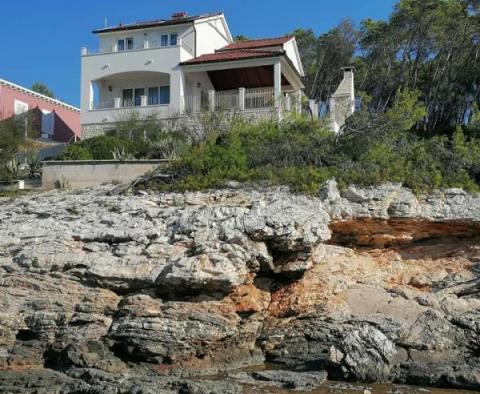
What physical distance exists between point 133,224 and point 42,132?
77.9 ft

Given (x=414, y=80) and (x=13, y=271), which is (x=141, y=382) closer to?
(x=13, y=271)

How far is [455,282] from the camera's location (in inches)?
628

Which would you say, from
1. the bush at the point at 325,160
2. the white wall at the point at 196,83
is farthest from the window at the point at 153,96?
the bush at the point at 325,160

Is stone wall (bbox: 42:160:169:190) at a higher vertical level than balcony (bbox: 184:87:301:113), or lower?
lower

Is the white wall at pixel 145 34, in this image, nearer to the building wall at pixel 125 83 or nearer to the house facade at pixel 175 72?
the house facade at pixel 175 72

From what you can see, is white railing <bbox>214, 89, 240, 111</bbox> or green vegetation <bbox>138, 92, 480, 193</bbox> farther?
white railing <bbox>214, 89, 240, 111</bbox>

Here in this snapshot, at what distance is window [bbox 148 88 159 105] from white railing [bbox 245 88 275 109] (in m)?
5.34

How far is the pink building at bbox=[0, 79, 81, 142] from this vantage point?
115ft

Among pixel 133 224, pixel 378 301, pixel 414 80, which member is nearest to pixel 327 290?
pixel 378 301

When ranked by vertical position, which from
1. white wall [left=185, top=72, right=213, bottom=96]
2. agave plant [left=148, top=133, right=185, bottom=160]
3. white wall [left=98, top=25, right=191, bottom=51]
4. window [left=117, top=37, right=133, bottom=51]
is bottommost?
agave plant [left=148, top=133, right=185, bottom=160]

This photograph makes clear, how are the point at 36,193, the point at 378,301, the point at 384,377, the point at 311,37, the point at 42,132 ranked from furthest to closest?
the point at 311,37 → the point at 42,132 → the point at 36,193 → the point at 378,301 → the point at 384,377

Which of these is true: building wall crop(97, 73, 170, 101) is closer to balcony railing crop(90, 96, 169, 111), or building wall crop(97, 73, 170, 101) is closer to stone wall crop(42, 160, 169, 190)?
balcony railing crop(90, 96, 169, 111)

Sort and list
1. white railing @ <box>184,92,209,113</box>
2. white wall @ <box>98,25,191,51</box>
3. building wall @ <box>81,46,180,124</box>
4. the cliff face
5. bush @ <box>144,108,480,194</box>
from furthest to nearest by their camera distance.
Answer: white wall @ <box>98,25,191,51</box>
building wall @ <box>81,46,180,124</box>
white railing @ <box>184,92,209,113</box>
bush @ <box>144,108,480,194</box>
the cliff face

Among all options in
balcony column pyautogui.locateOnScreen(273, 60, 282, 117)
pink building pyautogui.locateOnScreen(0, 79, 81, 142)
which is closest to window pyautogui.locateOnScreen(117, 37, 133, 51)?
pink building pyautogui.locateOnScreen(0, 79, 81, 142)
